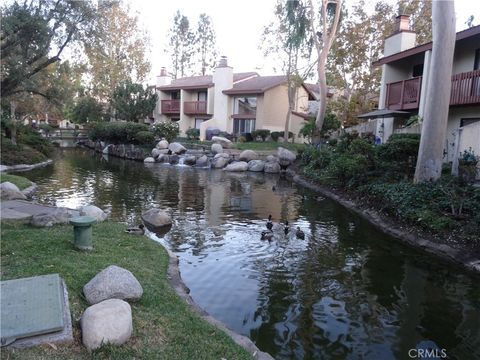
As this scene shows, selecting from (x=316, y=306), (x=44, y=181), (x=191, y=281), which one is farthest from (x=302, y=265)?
(x=44, y=181)

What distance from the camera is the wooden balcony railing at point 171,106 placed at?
40.8 m

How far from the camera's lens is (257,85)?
113 feet

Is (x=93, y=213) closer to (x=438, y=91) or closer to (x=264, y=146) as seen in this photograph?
(x=438, y=91)

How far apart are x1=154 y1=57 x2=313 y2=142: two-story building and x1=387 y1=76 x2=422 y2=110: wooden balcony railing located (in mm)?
10574

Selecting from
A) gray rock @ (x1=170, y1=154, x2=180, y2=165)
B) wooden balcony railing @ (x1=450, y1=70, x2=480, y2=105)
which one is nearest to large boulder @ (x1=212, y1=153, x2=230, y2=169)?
gray rock @ (x1=170, y1=154, x2=180, y2=165)

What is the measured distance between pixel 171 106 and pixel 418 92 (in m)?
27.5

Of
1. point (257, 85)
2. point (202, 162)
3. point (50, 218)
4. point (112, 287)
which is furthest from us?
point (257, 85)

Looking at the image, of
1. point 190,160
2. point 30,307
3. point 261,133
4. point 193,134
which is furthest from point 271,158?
point 30,307

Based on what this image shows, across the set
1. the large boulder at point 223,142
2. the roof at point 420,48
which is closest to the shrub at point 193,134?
the large boulder at point 223,142

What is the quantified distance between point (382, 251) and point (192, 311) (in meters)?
5.64

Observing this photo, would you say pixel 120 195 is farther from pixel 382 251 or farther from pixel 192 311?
pixel 192 311

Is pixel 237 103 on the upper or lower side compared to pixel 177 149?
upper

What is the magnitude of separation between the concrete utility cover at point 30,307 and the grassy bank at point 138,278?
0.19 m

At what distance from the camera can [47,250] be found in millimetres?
6238
